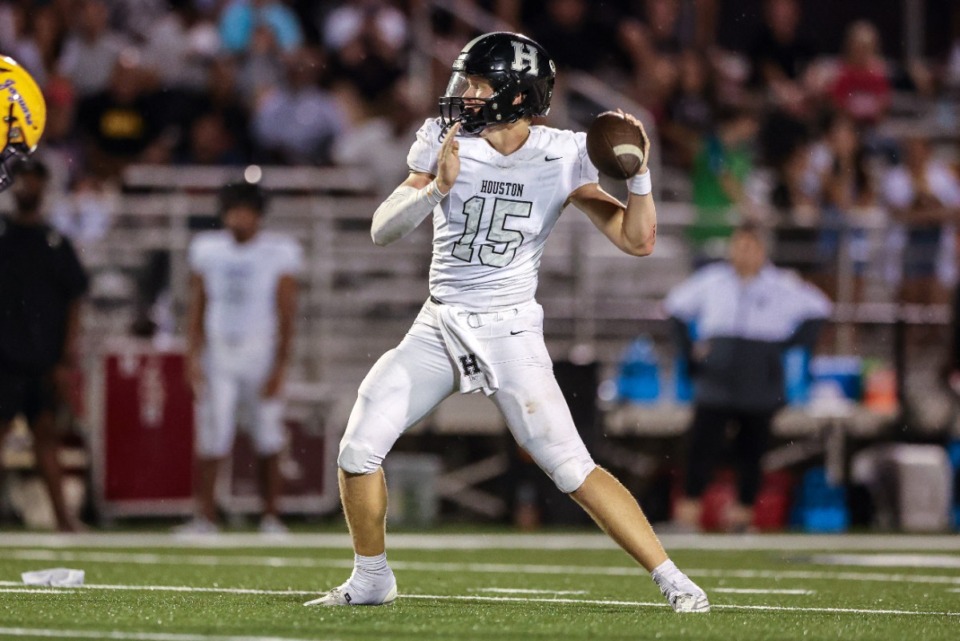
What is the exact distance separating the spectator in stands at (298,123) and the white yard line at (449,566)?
5.52 metres

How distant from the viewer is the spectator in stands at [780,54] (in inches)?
637

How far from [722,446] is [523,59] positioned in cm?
565

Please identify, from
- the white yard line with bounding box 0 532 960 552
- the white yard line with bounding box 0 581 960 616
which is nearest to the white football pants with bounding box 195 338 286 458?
the white yard line with bounding box 0 532 960 552

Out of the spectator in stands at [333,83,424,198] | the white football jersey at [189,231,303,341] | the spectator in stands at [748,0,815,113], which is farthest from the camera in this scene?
the spectator in stands at [748,0,815,113]

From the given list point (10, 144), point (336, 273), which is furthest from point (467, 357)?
point (336, 273)

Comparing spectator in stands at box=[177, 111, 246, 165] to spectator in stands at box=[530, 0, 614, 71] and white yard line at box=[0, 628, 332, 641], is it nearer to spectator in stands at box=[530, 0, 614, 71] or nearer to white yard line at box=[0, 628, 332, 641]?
spectator in stands at box=[530, 0, 614, 71]

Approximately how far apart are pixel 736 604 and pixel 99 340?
6876mm

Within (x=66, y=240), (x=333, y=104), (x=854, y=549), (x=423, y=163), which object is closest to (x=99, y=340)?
(x=66, y=240)

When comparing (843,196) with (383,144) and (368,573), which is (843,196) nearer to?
(383,144)

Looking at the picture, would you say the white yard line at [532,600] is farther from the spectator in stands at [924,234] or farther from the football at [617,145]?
the spectator in stands at [924,234]

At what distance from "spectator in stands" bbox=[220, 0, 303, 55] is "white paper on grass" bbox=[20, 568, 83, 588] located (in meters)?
8.47

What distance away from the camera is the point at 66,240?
1097cm

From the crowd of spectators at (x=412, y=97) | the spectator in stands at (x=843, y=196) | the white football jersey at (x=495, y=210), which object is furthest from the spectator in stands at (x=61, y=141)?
the white football jersey at (x=495, y=210)

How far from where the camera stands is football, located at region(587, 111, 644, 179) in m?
6.30
